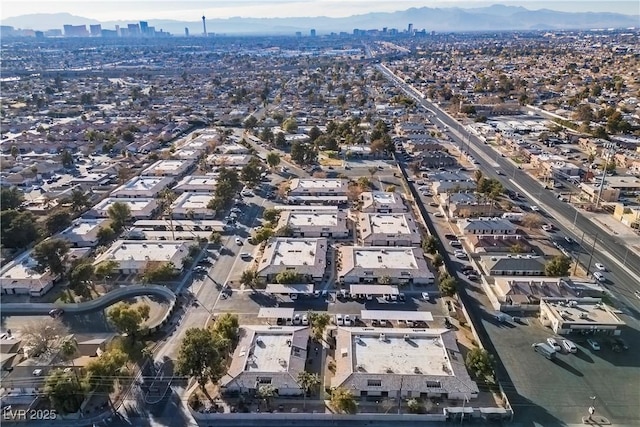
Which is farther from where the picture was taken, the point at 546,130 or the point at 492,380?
the point at 546,130

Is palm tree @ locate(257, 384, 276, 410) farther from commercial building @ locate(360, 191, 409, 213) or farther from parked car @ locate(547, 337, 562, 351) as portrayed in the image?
commercial building @ locate(360, 191, 409, 213)

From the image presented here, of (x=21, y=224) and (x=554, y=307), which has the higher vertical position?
(x=21, y=224)

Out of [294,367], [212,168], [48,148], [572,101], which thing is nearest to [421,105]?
[572,101]

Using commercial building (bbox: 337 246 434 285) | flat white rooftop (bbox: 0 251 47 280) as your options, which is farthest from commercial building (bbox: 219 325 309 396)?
flat white rooftop (bbox: 0 251 47 280)

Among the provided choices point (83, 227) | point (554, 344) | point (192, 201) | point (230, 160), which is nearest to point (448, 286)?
point (554, 344)

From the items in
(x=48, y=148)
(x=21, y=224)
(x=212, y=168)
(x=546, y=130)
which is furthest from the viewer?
(x=546, y=130)

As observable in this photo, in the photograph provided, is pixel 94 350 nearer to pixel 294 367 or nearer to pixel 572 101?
pixel 294 367
